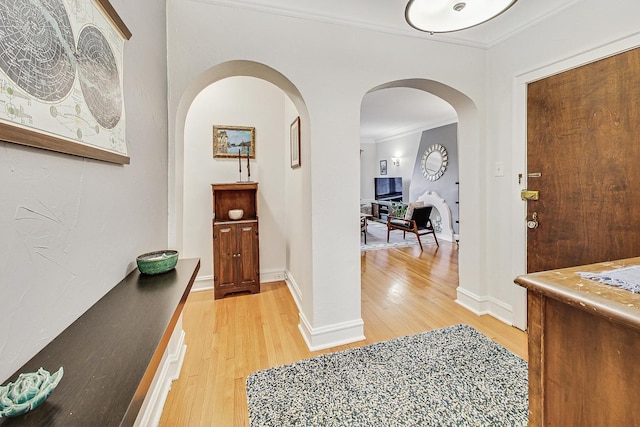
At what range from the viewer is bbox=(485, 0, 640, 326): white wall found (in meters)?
1.69

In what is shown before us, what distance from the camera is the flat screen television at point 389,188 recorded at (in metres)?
7.72

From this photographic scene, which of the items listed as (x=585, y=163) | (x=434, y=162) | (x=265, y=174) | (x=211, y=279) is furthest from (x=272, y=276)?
(x=434, y=162)

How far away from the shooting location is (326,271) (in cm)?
207

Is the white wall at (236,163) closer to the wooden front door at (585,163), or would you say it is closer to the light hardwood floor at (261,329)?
the light hardwood floor at (261,329)

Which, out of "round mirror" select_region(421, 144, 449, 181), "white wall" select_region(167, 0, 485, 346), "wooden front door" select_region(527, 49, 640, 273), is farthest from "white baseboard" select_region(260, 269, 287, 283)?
"round mirror" select_region(421, 144, 449, 181)

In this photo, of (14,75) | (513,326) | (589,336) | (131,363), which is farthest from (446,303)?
(14,75)

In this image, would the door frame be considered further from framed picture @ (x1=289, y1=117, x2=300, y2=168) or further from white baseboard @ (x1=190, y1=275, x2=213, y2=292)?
white baseboard @ (x1=190, y1=275, x2=213, y2=292)

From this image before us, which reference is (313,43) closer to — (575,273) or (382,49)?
(382,49)

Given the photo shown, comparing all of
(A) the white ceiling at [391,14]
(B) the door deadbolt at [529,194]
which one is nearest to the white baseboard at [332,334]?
(B) the door deadbolt at [529,194]

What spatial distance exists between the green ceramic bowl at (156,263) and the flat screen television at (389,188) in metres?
7.11

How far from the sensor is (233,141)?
10.6 ft

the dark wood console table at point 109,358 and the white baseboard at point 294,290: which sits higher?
the dark wood console table at point 109,358

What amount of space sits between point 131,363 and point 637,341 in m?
1.16

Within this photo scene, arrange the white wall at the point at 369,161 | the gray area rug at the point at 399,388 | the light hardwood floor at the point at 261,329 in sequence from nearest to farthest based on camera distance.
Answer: the gray area rug at the point at 399,388, the light hardwood floor at the point at 261,329, the white wall at the point at 369,161
